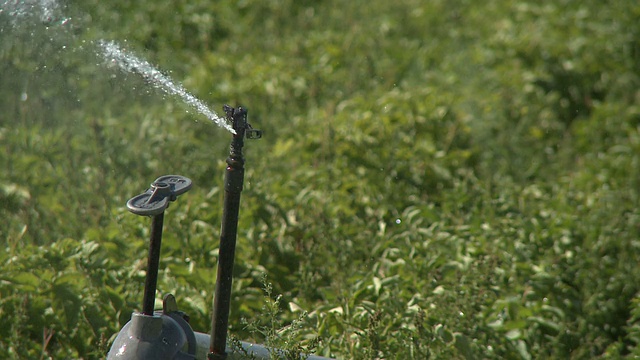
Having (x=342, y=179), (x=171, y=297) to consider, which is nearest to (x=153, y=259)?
(x=171, y=297)

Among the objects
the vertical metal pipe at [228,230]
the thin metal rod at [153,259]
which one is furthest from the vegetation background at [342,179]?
the thin metal rod at [153,259]

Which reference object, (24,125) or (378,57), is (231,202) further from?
(378,57)

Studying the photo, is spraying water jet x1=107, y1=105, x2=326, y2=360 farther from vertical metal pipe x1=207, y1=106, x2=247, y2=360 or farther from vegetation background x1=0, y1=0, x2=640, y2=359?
vegetation background x1=0, y1=0, x2=640, y2=359

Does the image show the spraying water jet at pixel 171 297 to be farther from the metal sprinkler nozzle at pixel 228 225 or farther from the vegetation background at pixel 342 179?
the vegetation background at pixel 342 179

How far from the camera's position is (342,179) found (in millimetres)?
3857

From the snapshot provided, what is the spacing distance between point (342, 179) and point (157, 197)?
1.93m

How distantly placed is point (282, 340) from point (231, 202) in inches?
17.5

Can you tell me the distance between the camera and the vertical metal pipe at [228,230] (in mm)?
2012

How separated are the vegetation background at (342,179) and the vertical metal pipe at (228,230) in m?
0.15

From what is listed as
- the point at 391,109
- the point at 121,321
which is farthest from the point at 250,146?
the point at 121,321

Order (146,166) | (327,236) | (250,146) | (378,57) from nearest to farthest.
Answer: (327,236)
(146,166)
(250,146)
(378,57)

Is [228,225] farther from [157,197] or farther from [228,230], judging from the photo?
[157,197]

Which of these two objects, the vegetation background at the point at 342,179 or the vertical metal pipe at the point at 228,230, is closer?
the vertical metal pipe at the point at 228,230

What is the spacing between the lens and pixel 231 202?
80.1 inches
